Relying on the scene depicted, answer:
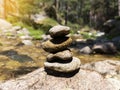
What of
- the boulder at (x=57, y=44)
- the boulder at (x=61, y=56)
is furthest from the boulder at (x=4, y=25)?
the boulder at (x=61, y=56)

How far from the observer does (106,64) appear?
48.1ft

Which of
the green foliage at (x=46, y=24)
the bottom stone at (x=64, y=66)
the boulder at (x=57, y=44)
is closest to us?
the bottom stone at (x=64, y=66)

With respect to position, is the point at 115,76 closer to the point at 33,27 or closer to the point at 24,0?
the point at 33,27

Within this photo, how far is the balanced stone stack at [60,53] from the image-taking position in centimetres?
1156

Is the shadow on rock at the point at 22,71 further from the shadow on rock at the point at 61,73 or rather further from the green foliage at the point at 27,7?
the green foliage at the point at 27,7

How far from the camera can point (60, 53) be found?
38.7 feet

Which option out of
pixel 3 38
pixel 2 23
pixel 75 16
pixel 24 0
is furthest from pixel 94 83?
pixel 75 16

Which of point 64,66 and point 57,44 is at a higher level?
point 57,44

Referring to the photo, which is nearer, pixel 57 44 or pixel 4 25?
pixel 57 44

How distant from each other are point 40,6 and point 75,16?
44.8 meters

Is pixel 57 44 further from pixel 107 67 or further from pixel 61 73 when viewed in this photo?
pixel 107 67

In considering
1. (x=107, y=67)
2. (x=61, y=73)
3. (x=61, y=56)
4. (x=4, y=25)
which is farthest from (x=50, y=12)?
(x=61, y=73)

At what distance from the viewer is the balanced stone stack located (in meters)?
11.6

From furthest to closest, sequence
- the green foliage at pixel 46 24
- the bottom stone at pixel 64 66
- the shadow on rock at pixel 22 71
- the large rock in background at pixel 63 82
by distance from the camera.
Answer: the green foliage at pixel 46 24, the shadow on rock at pixel 22 71, the bottom stone at pixel 64 66, the large rock in background at pixel 63 82
